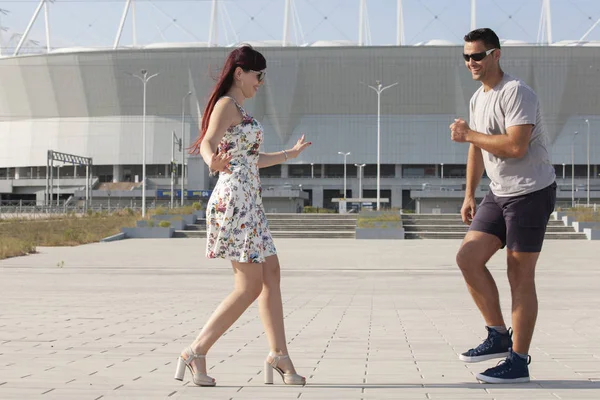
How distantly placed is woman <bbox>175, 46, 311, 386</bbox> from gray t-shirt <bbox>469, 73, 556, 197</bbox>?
1.50 metres

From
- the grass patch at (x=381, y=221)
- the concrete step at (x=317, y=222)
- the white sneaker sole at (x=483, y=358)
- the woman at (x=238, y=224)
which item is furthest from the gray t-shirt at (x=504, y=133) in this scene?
the concrete step at (x=317, y=222)

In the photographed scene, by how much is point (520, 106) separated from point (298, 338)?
322cm

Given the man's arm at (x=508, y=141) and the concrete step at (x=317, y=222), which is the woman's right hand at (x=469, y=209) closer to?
the man's arm at (x=508, y=141)

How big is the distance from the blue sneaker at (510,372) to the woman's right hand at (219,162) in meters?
2.03

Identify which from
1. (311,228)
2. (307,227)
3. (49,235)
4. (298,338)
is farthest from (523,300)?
(307,227)

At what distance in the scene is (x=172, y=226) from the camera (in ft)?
135

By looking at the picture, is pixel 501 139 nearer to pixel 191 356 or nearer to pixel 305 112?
pixel 191 356

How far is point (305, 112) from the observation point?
317ft

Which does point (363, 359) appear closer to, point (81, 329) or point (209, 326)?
point (209, 326)

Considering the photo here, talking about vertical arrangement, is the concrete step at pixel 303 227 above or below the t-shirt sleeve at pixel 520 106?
below

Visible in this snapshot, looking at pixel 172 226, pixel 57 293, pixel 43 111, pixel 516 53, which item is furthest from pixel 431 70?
pixel 57 293

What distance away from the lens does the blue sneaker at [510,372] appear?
198 inches

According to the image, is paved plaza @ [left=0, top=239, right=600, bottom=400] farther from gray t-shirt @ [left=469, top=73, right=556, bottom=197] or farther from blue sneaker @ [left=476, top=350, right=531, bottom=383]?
gray t-shirt @ [left=469, top=73, right=556, bottom=197]

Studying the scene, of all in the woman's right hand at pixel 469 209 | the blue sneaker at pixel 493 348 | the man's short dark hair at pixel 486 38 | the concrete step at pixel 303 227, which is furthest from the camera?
the concrete step at pixel 303 227
